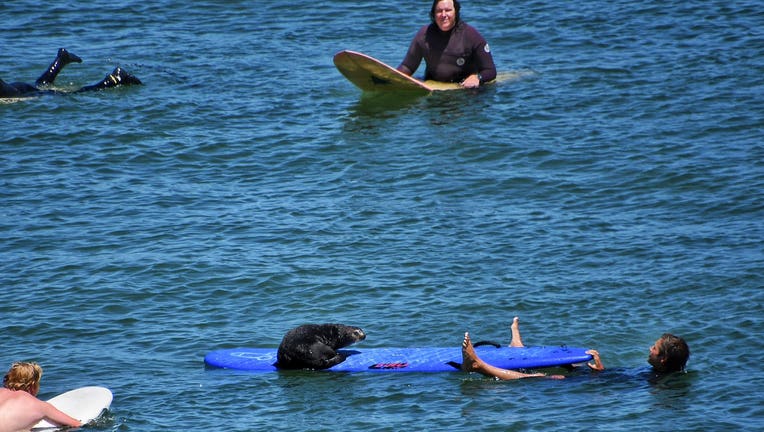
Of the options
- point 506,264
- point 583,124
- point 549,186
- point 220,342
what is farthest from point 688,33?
point 220,342

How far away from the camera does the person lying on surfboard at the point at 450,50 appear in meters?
16.7

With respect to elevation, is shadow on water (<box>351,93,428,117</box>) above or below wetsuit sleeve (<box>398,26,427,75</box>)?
below

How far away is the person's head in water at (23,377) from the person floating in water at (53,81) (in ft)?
29.2

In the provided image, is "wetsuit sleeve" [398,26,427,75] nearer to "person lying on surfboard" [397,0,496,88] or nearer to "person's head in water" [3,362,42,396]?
"person lying on surfboard" [397,0,496,88]

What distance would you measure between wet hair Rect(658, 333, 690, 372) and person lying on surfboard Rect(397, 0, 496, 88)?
26.5 feet

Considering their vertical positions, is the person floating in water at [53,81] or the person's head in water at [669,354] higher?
the person floating in water at [53,81]

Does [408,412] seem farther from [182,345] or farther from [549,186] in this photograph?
[549,186]

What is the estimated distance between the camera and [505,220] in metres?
13.3

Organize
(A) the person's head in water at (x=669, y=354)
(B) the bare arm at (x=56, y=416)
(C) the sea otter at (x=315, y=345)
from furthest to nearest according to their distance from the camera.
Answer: (C) the sea otter at (x=315, y=345), (A) the person's head in water at (x=669, y=354), (B) the bare arm at (x=56, y=416)

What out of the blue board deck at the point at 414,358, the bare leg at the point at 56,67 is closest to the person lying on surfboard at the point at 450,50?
the bare leg at the point at 56,67

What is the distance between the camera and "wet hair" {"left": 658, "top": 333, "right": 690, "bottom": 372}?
372 inches

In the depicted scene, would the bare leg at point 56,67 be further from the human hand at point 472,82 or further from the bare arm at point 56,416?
the bare arm at point 56,416

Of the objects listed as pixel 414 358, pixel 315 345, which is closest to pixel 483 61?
pixel 414 358

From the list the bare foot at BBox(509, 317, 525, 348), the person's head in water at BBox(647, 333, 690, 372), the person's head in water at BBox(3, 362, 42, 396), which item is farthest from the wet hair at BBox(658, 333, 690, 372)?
the person's head in water at BBox(3, 362, 42, 396)
